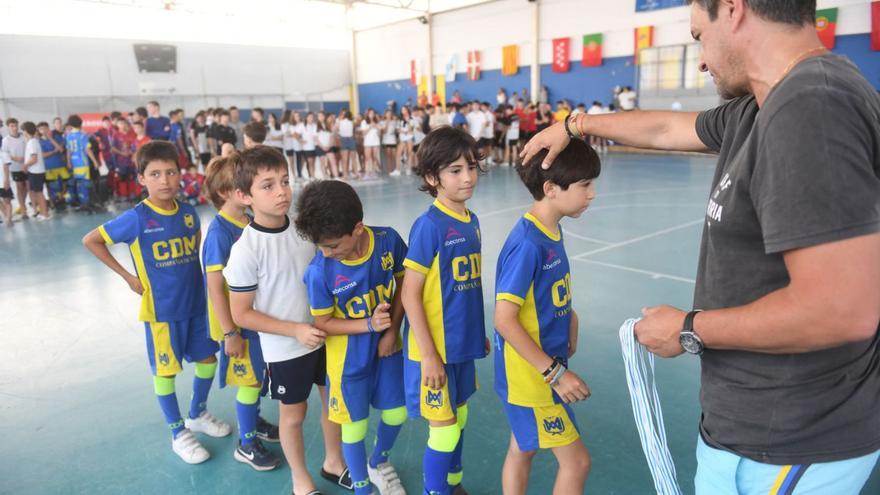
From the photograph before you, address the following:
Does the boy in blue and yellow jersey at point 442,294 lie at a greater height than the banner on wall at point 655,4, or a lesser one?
lesser

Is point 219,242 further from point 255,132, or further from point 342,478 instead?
point 255,132

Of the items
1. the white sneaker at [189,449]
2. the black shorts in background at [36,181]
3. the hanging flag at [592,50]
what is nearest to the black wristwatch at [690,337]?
the white sneaker at [189,449]

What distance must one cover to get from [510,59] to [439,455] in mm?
18383

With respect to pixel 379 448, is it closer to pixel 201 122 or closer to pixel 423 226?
pixel 423 226

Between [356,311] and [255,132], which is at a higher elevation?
[255,132]

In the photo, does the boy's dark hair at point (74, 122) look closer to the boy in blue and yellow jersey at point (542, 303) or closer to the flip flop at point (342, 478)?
the flip flop at point (342, 478)

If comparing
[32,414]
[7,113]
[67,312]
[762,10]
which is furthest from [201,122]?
[762,10]

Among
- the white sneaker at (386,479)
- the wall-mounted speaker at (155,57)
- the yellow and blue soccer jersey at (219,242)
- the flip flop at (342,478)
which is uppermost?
the wall-mounted speaker at (155,57)

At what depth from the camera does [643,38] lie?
602 inches

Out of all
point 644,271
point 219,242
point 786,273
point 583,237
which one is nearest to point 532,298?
point 786,273

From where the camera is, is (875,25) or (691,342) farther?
(875,25)

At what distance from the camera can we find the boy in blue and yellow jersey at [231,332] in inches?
93.8

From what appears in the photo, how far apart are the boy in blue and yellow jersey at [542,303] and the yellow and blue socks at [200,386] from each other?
65.5 inches

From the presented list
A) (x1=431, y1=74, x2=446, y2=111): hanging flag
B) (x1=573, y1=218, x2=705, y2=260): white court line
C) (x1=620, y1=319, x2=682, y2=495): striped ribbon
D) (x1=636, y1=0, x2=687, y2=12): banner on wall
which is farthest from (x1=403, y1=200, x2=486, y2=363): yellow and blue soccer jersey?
(x1=431, y1=74, x2=446, y2=111): hanging flag
